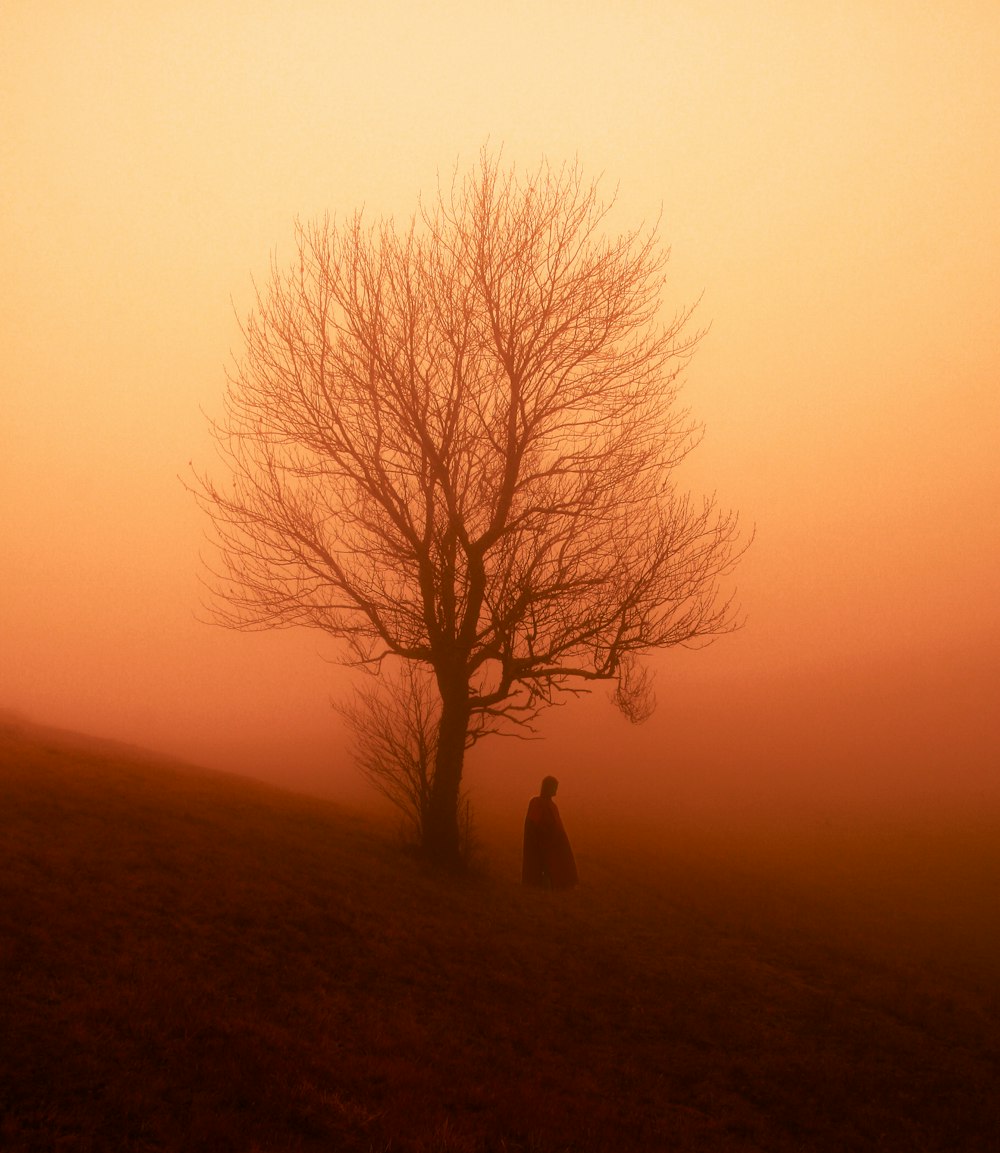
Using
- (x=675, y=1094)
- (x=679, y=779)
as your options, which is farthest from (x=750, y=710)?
(x=675, y=1094)

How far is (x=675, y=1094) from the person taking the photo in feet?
32.5

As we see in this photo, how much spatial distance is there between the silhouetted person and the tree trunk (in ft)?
5.59

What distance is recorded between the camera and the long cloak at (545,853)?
20297 millimetres

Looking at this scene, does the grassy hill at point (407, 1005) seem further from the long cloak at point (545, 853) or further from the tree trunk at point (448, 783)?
the tree trunk at point (448, 783)

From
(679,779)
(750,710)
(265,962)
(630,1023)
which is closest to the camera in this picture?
(265,962)

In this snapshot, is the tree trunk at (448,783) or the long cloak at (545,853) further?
the long cloak at (545,853)

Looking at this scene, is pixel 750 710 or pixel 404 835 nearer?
pixel 404 835

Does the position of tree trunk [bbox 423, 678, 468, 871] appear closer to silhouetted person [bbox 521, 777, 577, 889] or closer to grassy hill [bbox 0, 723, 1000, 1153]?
grassy hill [bbox 0, 723, 1000, 1153]

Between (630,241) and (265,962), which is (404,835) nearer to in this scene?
(265,962)

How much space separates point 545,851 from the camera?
20.4 metres

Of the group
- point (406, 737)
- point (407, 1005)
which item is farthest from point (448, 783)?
point (407, 1005)

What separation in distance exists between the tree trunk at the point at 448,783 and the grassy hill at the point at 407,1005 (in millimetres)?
797

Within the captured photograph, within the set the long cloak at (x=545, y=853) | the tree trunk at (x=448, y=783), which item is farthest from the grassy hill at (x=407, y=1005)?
the tree trunk at (x=448, y=783)

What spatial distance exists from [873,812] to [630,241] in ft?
120
